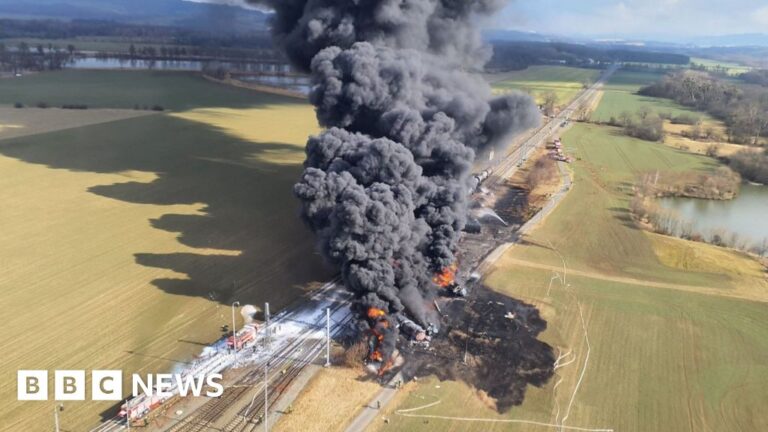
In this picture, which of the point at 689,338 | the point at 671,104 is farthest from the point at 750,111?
the point at 689,338

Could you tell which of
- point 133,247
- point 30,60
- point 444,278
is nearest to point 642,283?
point 444,278

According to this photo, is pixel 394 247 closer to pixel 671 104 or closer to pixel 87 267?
pixel 87 267

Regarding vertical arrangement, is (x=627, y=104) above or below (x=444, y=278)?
above

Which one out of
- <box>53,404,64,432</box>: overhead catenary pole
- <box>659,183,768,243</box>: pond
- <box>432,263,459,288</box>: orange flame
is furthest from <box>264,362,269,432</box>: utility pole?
<box>659,183,768,243</box>: pond

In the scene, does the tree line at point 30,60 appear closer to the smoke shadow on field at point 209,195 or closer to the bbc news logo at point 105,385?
the smoke shadow on field at point 209,195

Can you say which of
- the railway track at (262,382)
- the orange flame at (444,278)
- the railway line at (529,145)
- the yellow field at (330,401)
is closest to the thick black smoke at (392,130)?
the orange flame at (444,278)

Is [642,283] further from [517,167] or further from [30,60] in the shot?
[30,60]
